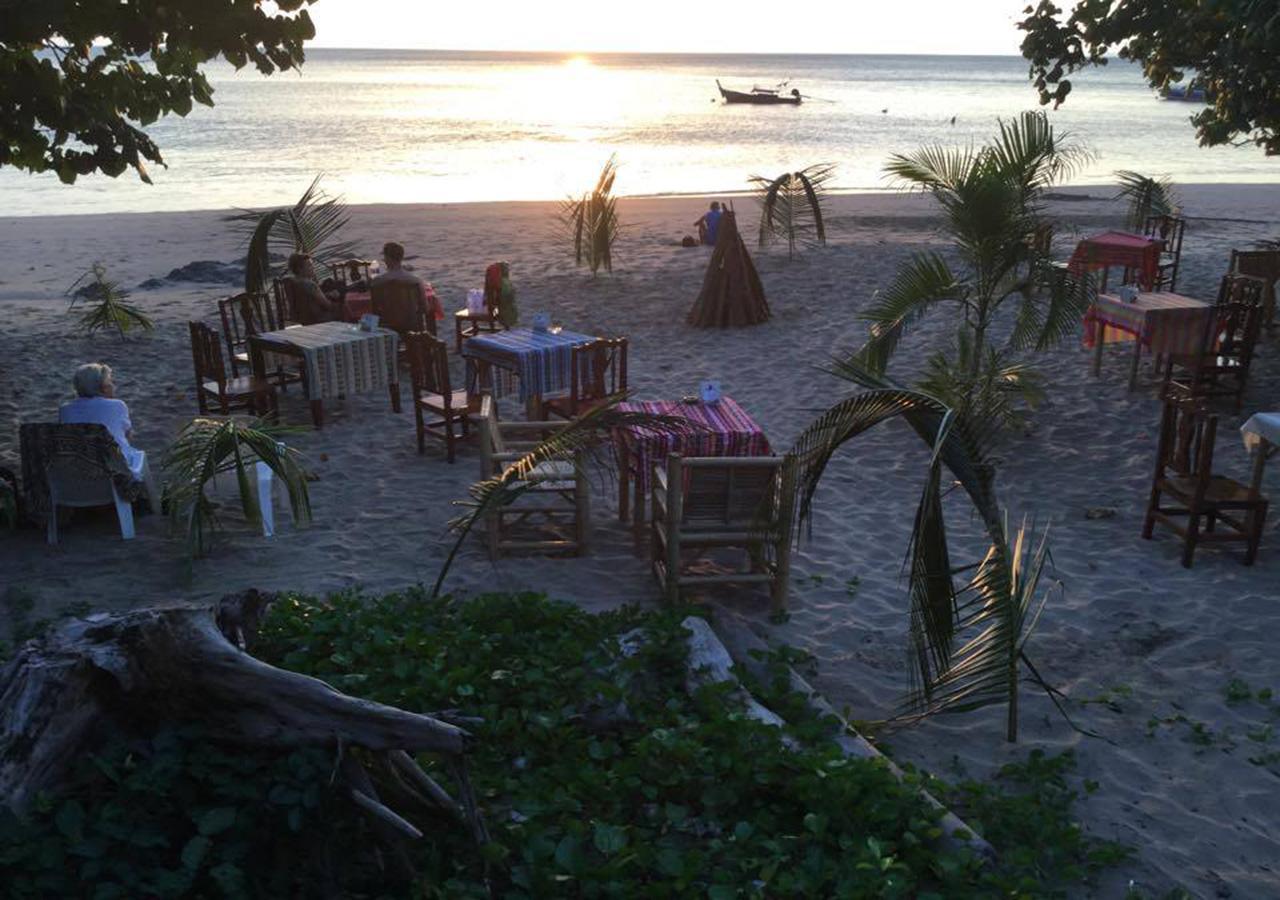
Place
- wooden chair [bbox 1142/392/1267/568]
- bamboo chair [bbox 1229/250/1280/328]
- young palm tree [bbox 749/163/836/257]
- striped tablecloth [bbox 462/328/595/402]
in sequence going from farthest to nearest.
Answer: young palm tree [bbox 749/163/836/257], bamboo chair [bbox 1229/250/1280/328], striped tablecloth [bbox 462/328/595/402], wooden chair [bbox 1142/392/1267/568]

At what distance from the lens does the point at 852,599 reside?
569cm

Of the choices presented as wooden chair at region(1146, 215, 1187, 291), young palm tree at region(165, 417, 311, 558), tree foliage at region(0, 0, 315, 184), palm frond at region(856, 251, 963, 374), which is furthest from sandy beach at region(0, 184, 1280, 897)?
tree foliage at region(0, 0, 315, 184)

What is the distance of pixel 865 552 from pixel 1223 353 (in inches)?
166

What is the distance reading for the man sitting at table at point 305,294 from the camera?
9320 mm

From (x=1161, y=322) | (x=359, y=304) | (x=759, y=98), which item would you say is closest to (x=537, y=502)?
(x=359, y=304)

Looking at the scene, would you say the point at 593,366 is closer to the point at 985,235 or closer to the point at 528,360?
the point at 528,360

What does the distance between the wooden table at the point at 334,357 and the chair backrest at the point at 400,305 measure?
521 mm

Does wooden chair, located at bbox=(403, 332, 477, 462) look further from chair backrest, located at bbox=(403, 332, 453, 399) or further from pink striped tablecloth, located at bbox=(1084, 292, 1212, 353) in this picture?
pink striped tablecloth, located at bbox=(1084, 292, 1212, 353)

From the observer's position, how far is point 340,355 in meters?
Answer: 8.28

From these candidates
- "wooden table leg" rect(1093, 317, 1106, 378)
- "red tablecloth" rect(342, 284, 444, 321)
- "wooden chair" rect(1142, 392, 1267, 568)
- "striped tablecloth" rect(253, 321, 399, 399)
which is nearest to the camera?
"wooden chair" rect(1142, 392, 1267, 568)

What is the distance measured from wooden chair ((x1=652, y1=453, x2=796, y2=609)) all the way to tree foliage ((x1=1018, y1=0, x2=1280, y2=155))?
5716 millimetres

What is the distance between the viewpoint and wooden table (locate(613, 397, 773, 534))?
5855 mm

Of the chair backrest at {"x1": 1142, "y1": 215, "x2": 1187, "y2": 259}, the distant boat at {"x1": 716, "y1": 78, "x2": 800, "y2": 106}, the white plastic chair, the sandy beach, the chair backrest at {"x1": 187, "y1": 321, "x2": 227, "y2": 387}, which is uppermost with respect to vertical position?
the distant boat at {"x1": 716, "y1": 78, "x2": 800, "y2": 106}

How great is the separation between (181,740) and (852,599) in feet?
11.3
